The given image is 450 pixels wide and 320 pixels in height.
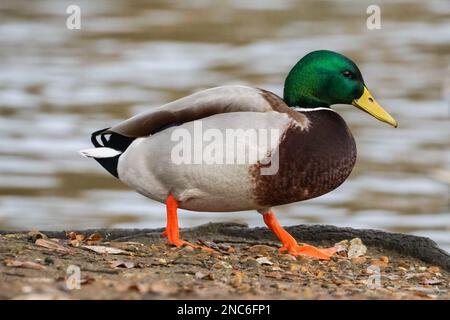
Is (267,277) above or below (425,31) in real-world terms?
below

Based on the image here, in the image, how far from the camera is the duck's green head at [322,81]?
18.8ft

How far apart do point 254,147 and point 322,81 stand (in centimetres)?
60

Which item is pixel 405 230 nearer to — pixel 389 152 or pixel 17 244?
pixel 389 152

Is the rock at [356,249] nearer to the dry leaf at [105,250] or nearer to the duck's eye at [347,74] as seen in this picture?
the duck's eye at [347,74]

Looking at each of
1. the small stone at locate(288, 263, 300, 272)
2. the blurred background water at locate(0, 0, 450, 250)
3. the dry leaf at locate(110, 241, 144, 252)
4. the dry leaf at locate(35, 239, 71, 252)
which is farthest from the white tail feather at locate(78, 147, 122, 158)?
the blurred background water at locate(0, 0, 450, 250)

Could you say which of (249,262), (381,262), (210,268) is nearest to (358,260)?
(381,262)

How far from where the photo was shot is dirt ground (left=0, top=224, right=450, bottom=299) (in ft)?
14.5

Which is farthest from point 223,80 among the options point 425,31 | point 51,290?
point 51,290

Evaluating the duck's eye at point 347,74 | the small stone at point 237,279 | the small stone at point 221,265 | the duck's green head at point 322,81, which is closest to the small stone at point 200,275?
the small stone at point 237,279

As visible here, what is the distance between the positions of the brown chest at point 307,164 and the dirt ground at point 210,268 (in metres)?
0.29

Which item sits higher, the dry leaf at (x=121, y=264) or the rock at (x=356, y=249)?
the dry leaf at (x=121, y=264)

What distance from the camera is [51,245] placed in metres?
5.26

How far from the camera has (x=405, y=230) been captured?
31.1ft
